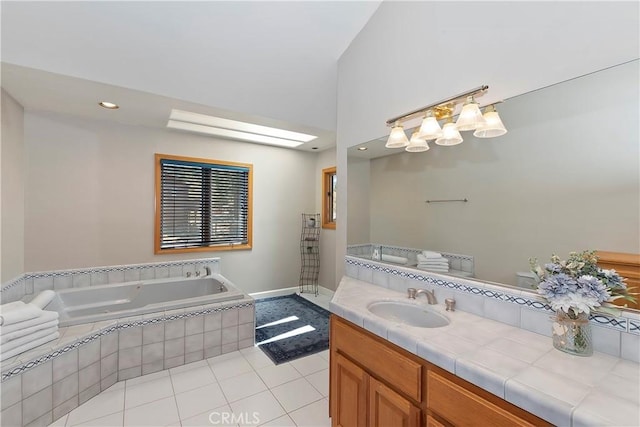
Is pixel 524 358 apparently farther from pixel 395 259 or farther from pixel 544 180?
pixel 395 259

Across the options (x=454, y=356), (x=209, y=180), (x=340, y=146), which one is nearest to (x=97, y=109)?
(x=209, y=180)

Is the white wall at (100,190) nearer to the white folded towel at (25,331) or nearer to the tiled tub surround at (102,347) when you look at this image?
the tiled tub surround at (102,347)

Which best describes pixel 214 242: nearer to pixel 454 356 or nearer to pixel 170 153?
pixel 170 153

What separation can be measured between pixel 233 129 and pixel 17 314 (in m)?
2.63

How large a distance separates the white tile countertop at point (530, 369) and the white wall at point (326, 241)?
3.00m

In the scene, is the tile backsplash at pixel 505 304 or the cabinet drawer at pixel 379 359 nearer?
the tile backsplash at pixel 505 304

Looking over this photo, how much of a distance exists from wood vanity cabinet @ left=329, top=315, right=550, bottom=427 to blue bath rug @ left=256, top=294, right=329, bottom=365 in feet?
3.77

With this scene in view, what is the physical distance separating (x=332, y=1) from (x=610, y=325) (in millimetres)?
2504

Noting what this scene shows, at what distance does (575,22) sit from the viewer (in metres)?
1.23

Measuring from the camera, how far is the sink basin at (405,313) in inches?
63.5

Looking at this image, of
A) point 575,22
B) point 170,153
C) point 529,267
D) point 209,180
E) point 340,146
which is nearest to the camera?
point 575,22

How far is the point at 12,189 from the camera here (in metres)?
2.49

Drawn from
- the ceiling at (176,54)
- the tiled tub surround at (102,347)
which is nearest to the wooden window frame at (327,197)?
the ceiling at (176,54)

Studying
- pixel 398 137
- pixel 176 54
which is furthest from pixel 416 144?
pixel 176 54
